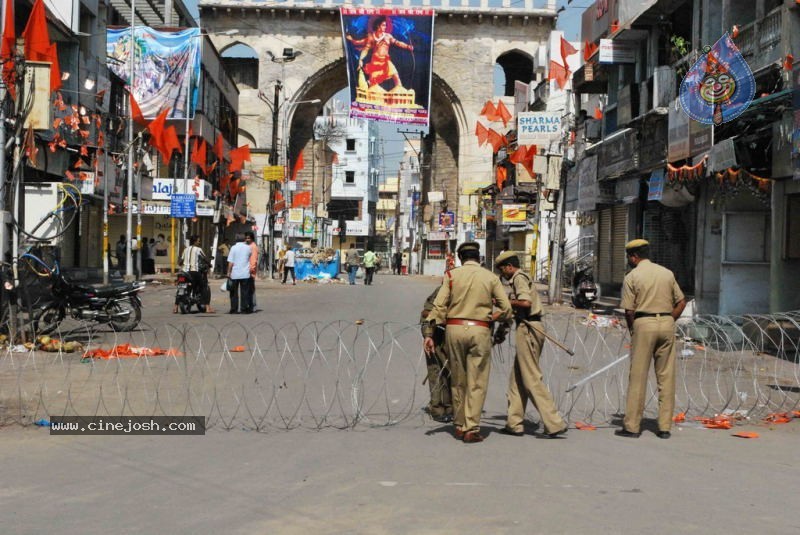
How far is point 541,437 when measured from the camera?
769cm

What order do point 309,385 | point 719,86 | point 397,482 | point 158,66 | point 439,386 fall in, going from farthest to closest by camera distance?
point 158,66, point 719,86, point 309,385, point 439,386, point 397,482

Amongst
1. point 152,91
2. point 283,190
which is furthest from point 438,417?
point 283,190

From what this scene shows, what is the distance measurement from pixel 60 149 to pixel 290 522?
24736mm

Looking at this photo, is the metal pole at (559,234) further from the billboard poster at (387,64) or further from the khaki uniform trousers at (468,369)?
the billboard poster at (387,64)

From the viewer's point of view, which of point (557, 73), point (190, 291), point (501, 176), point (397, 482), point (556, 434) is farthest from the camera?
point (501, 176)

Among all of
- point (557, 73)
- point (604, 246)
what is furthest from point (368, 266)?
point (604, 246)

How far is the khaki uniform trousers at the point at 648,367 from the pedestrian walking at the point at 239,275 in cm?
1311

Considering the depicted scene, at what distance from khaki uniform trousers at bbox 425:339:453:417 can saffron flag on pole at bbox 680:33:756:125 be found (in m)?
9.49

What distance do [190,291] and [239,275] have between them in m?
1.18

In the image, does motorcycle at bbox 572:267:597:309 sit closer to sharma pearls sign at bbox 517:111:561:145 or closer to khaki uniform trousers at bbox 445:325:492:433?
sharma pearls sign at bbox 517:111:561:145

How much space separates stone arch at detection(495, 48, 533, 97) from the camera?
229 ft

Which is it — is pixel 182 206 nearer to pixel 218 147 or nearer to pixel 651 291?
pixel 218 147

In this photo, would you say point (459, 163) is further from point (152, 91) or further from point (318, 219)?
point (152, 91)

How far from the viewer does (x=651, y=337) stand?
7.89m
